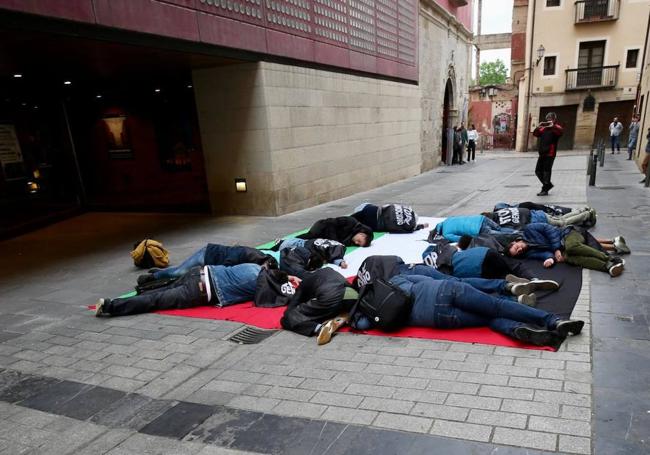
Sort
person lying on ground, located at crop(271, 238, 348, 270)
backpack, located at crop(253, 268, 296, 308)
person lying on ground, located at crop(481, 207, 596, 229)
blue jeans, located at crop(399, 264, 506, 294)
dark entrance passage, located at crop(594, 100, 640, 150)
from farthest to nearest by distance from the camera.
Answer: dark entrance passage, located at crop(594, 100, 640, 150) → person lying on ground, located at crop(481, 207, 596, 229) → person lying on ground, located at crop(271, 238, 348, 270) → backpack, located at crop(253, 268, 296, 308) → blue jeans, located at crop(399, 264, 506, 294)

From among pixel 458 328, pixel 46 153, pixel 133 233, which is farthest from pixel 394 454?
pixel 46 153

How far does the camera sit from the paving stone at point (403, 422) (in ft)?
8.71

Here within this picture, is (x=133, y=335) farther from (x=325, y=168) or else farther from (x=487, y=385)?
(x=325, y=168)

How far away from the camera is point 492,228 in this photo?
6363 millimetres

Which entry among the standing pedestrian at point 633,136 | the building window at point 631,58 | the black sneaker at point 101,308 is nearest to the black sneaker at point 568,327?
the black sneaker at point 101,308

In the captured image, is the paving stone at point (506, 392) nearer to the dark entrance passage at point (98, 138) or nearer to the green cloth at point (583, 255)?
the green cloth at point (583, 255)

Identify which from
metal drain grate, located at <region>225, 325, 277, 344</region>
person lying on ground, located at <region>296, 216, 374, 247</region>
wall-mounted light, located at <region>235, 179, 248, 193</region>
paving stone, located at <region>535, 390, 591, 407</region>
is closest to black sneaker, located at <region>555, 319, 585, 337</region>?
paving stone, located at <region>535, 390, 591, 407</region>

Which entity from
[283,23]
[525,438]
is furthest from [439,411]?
[283,23]

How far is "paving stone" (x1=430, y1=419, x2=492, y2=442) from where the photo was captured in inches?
99.7

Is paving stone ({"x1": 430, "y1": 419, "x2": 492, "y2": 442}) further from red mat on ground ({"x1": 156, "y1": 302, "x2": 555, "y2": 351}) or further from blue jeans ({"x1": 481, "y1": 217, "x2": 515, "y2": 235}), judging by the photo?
blue jeans ({"x1": 481, "y1": 217, "x2": 515, "y2": 235})

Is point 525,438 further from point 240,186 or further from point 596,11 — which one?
point 596,11

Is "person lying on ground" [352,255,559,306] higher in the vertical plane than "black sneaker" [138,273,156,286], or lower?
higher

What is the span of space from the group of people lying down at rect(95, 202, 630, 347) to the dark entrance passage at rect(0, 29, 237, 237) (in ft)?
16.7

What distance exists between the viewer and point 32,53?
7340 millimetres
